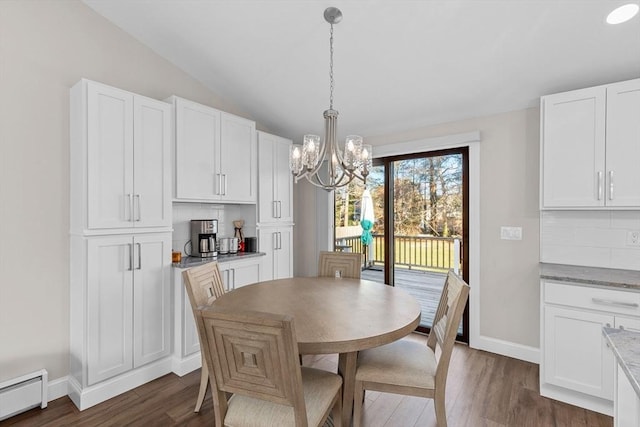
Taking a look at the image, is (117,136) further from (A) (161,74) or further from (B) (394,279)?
(B) (394,279)

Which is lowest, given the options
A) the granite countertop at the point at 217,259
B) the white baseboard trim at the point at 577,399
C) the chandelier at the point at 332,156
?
the white baseboard trim at the point at 577,399

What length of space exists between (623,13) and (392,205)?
94.3 inches

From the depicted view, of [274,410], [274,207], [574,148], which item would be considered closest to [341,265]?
[274,207]

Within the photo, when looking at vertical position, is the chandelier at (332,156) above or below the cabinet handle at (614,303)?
Result: above

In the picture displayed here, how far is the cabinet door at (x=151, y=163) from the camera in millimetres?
2523

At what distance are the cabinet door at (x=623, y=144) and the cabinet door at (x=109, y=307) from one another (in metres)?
3.62

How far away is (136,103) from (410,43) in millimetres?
2204

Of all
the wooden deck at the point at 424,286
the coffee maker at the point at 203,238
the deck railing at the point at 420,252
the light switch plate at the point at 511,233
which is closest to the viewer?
the light switch plate at the point at 511,233

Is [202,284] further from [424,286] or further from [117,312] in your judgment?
[424,286]

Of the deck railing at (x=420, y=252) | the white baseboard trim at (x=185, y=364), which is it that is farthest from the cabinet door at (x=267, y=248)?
the deck railing at (x=420, y=252)

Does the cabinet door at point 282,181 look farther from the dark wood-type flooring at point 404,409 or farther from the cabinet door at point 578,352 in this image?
the cabinet door at point 578,352

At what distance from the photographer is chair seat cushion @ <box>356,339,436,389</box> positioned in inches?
66.8

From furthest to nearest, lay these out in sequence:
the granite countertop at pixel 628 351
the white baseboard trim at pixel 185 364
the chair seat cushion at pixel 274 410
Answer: the white baseboard trim at pixel 185 364, the chair seat cushion at pixel 274 410, the granite countertop at pixel 628 351

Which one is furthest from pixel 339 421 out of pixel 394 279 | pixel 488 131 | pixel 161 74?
pixel 161 74
